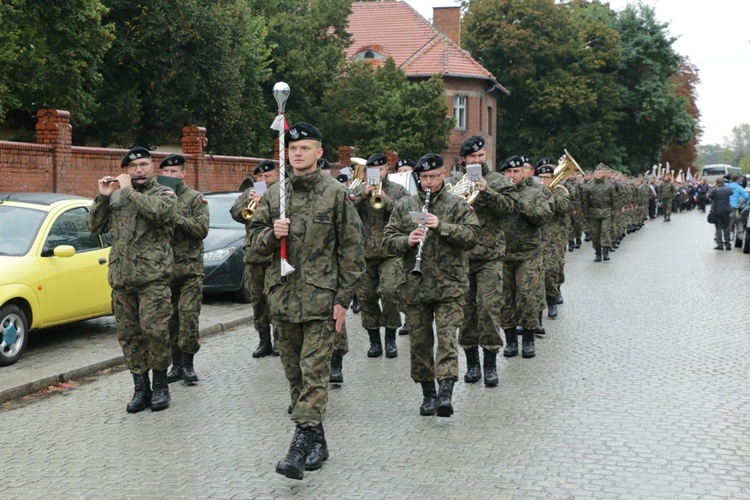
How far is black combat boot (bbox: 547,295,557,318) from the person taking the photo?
41.3ft

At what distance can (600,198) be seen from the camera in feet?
72.8

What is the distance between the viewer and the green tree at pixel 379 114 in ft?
117

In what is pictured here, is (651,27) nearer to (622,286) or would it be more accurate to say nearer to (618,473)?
(622,286)

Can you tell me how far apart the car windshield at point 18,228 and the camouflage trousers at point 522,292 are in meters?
4.73

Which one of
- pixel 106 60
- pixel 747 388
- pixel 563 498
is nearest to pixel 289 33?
pixel 106 60

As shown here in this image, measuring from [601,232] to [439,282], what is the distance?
15335 millimetres

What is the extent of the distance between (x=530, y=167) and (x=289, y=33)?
2595 cm

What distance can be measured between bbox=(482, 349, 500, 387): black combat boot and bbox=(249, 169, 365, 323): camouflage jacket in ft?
9.25

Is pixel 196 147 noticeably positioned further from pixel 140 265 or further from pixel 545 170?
pixel 140 265

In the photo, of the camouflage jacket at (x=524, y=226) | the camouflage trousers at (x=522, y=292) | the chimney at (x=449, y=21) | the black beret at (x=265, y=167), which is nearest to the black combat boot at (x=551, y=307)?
the camouflage trousers at (x=522, y=292)

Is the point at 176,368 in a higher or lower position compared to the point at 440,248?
lower

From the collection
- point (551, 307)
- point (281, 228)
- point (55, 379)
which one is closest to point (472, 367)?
point (281, 228)

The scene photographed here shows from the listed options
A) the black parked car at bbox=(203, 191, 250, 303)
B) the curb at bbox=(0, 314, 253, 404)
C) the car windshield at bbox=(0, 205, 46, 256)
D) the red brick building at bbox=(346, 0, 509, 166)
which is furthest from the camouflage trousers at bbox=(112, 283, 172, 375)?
the red brick building at bbox=(346, 0, 509, 166)

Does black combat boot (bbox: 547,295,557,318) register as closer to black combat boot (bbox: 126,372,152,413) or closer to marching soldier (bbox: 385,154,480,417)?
marching soldier (bbox: 385,154,480,417)
